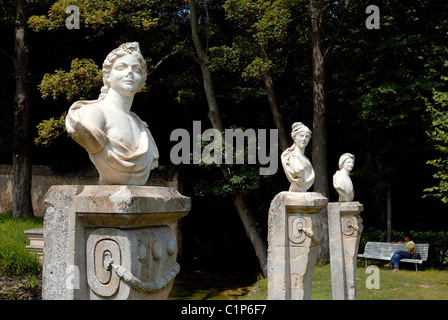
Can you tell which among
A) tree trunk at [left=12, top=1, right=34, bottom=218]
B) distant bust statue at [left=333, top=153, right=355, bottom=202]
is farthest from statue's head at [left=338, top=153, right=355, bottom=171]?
tree trunk at [left=12, top=1, right=34, bottom=218]

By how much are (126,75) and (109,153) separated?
622 millimetres

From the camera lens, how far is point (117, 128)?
3318 mm

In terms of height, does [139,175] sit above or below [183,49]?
below

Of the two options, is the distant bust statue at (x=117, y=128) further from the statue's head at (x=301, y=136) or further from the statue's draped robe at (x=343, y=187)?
the statue's draped robe at (x=343, y=187)

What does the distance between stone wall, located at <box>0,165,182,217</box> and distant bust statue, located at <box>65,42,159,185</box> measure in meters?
11.4

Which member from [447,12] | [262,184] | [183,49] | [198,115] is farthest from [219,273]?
[447,12]

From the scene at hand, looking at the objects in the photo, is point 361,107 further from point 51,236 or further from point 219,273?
point 51,236

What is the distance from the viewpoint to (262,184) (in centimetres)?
1364

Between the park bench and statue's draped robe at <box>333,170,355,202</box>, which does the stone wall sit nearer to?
the park bench

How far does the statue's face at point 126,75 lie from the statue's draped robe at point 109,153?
252 mm

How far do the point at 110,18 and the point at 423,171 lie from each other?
10758 millimetres

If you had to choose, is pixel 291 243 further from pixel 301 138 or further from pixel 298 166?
pixel 301 138

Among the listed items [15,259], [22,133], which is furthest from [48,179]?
[15,259]

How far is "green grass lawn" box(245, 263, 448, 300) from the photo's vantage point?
9.49 meters
